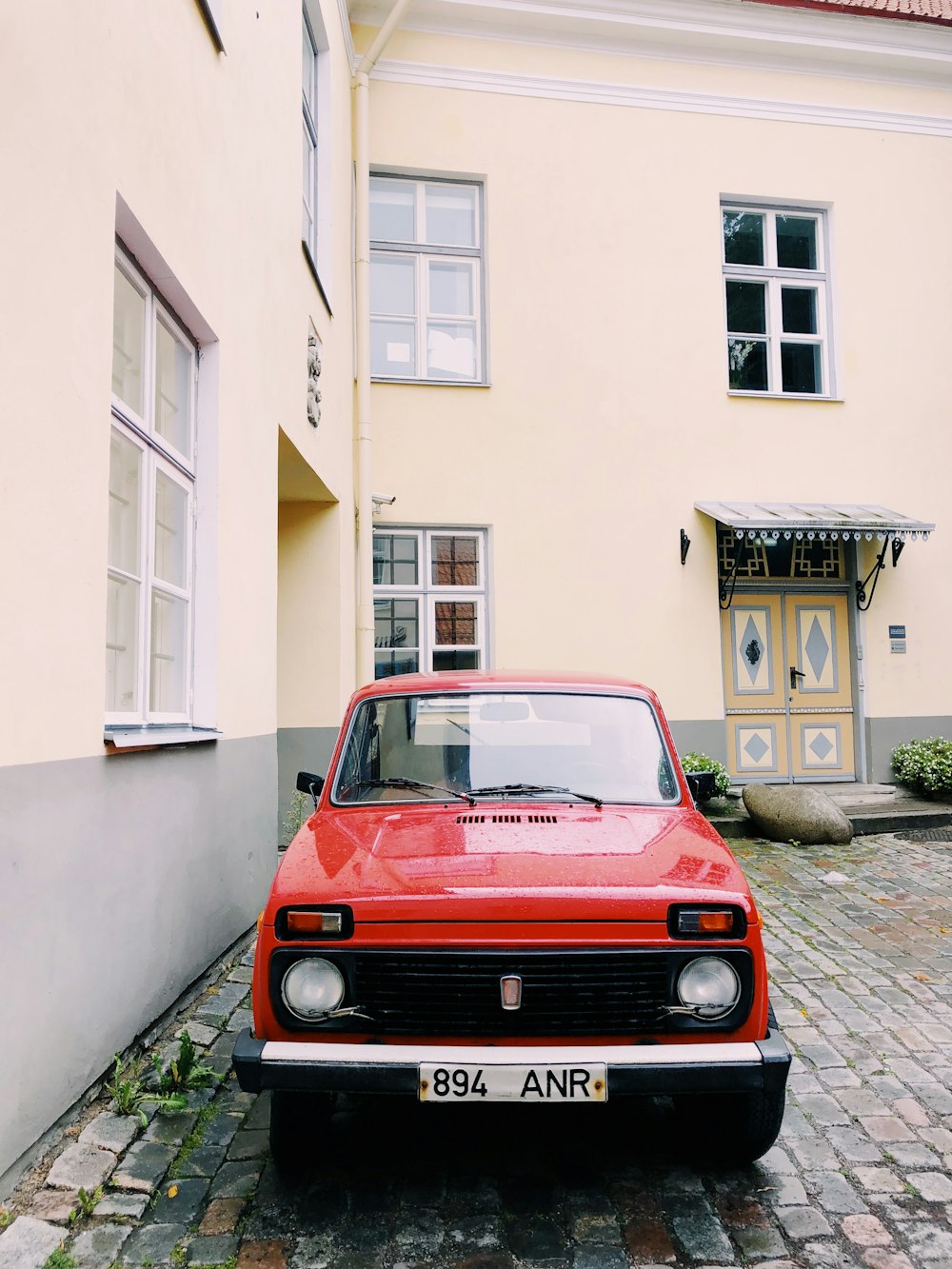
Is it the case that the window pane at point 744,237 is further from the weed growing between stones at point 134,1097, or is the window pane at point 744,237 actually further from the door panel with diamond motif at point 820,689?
→ the weed growing between stones at point 134,1097

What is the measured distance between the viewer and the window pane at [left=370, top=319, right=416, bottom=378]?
10.7 meters

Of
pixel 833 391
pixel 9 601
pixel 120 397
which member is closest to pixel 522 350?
pixel 833 391

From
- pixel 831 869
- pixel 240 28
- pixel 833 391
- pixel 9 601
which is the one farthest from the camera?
pixel 833 391

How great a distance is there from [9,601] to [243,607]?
2854 mm

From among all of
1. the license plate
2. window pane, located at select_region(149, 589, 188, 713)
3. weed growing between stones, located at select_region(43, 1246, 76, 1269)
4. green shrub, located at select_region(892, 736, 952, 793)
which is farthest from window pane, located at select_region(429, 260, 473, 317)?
weed growing between stones, located at select_region(43, 1246, 76, 1269)

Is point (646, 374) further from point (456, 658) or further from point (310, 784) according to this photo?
point (310, 784)

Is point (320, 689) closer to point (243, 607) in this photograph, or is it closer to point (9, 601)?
point (243, 607)

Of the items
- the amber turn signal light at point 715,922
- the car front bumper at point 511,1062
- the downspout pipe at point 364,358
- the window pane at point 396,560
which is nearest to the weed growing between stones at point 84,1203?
the car front bumper at point 511,1062

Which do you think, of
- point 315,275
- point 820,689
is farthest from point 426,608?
point 820,689

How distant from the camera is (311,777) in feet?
14.2

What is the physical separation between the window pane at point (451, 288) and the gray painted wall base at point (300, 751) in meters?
5.12

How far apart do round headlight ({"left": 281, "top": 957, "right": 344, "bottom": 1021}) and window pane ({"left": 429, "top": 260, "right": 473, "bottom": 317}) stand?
366 inches

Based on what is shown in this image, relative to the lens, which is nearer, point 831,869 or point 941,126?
point 831,869

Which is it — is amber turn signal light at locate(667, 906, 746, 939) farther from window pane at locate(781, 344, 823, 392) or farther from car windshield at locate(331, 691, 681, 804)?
window pane at locate(781, 344, 823, 392)
